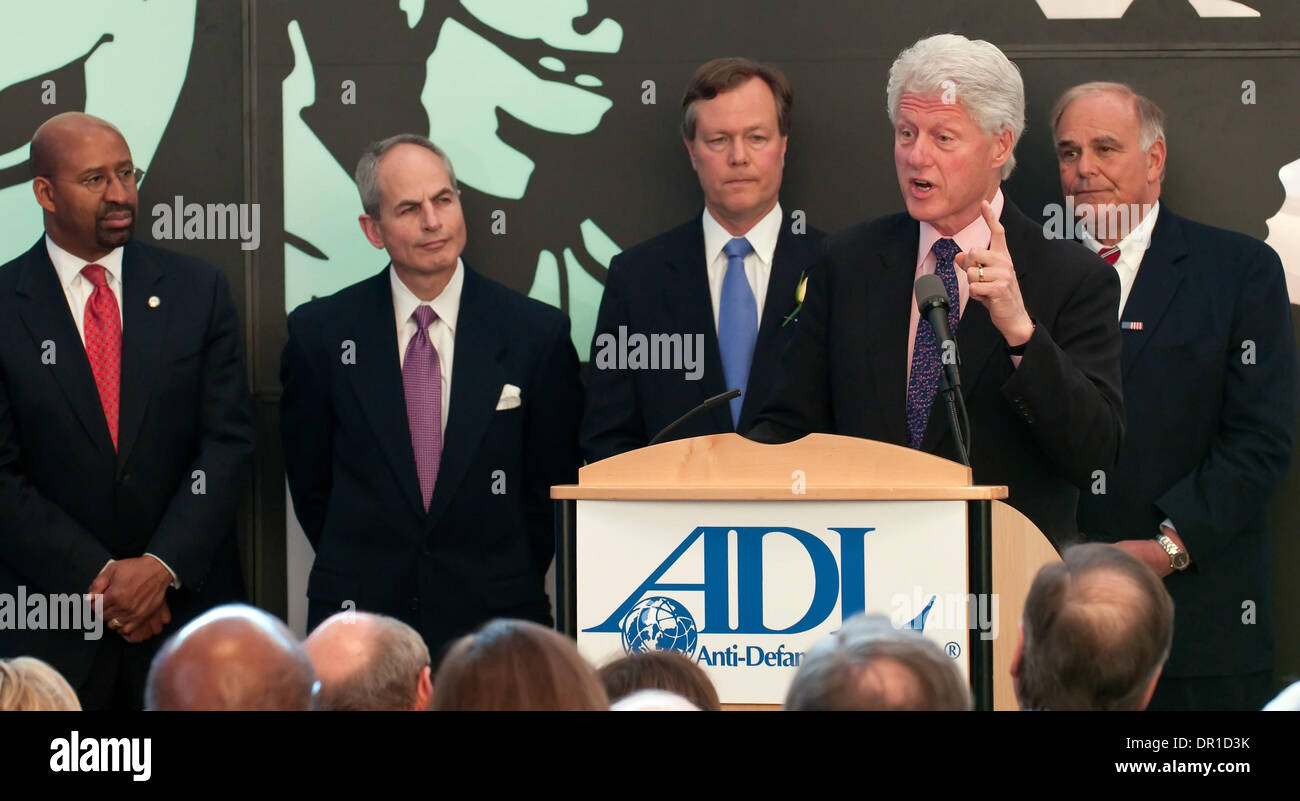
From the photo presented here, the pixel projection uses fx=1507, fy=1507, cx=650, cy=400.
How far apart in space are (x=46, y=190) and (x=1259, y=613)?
12.3 ft

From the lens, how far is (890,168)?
4.77 metres

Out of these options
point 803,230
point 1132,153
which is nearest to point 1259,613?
point 1132,153

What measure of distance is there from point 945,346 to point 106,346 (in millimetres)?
2644

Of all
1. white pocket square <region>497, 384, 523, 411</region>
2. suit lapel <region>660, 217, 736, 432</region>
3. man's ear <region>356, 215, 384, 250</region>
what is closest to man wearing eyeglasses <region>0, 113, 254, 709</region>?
man's ear <region>356, 215, 384, 250</region>

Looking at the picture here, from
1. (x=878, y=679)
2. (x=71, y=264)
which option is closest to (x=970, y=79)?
(x=878, y=679)

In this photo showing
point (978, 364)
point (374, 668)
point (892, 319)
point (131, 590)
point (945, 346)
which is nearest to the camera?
point (374, 668)

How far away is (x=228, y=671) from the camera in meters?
1.83

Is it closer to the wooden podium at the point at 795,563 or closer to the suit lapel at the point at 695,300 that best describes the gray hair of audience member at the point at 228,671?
the wooden podium at the point at 795,563

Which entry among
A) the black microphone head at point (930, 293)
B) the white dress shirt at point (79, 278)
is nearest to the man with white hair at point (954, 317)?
the black microphone head at point (930, 293)

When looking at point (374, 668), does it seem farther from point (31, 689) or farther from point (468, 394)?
point (468, 394)

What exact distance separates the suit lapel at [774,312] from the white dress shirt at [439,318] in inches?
36.4

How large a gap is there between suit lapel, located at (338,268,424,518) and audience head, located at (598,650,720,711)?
7.58 feet

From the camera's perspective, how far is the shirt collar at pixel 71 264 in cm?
444
